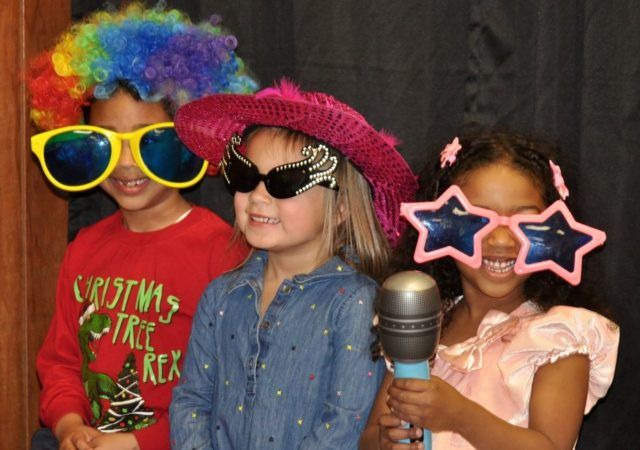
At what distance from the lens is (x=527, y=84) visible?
2283 mm

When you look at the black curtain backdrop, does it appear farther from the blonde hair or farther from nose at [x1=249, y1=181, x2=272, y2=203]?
nose at [x1=249, y1=181, x2=272, y2=203]

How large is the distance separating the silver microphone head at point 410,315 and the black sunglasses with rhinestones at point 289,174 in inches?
23.5

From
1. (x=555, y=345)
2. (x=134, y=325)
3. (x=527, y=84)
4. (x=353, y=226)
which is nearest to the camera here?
(x=555, y=345)

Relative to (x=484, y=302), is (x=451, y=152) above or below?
above

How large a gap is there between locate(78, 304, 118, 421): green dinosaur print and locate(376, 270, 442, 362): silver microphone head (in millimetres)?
1116

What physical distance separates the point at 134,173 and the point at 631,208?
1.19 meters

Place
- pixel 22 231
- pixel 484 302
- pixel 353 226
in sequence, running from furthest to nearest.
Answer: pixel 22 231 < pixel 353 226 < pixel 484 302

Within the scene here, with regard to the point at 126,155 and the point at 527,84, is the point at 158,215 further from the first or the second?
the point at 527,84

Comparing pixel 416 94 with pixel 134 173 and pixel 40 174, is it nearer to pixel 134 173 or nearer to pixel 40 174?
pixel 134 173

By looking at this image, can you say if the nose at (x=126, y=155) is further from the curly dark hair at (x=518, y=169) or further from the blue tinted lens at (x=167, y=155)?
the curly dark hair at (x=518, y=169)

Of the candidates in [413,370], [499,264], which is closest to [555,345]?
[499,264]

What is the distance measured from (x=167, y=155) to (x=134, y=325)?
0.42 m

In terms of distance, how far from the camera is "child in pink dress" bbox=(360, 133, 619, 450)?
1810 millimetres

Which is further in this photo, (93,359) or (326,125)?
(93,359)
